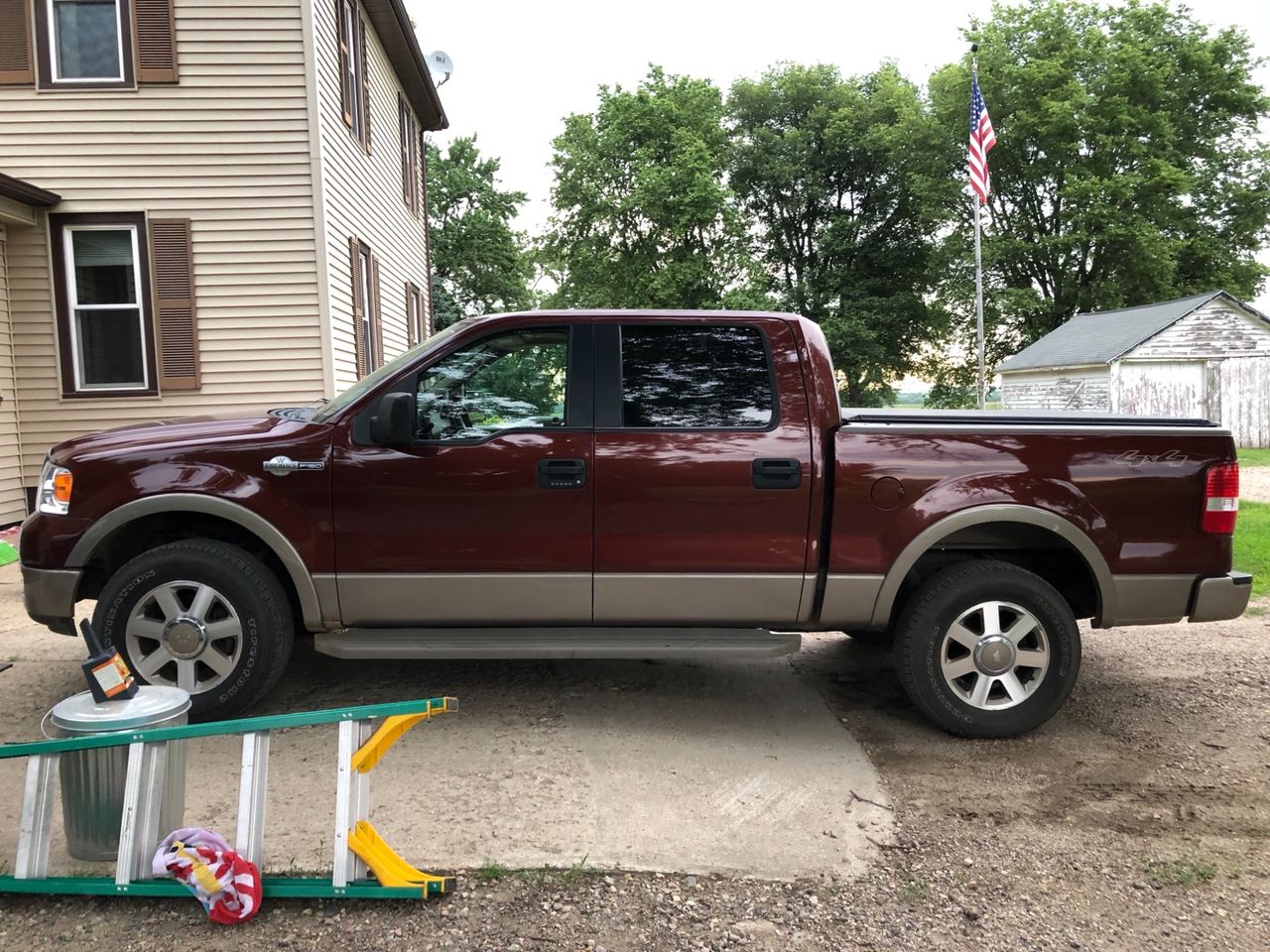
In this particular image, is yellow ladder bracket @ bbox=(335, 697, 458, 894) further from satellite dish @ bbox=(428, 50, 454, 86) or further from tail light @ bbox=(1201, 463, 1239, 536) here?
satellite dish @ bbox=(428, 50, 454, 86)

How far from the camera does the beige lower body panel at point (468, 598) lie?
167 inches

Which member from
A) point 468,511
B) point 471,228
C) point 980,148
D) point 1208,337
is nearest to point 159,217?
point 468,511

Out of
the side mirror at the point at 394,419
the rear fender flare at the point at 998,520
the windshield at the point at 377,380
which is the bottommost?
the rear fender flare at the point at 998,520

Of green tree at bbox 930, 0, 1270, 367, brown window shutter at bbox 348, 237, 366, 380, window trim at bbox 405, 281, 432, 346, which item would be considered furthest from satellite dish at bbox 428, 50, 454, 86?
green tree at bbox 930, 0, 1270, 367

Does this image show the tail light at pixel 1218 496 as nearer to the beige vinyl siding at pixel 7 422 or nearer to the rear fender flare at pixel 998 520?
→ the rear fender flare at pixel 998 520

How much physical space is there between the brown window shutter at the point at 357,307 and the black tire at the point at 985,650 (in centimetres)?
935

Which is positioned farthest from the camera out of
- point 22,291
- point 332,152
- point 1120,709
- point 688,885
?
point 332,152

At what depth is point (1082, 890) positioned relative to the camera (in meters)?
3.06

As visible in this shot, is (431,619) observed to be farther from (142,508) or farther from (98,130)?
(98,130)

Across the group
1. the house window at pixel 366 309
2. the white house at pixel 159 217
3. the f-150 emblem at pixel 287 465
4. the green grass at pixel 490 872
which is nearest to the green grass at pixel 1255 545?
the green grass at pixel 490 872

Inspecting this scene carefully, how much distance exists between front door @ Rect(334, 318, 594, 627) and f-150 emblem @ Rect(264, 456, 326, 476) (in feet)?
0.35

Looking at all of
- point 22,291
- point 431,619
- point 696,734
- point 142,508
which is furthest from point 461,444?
point 22,291

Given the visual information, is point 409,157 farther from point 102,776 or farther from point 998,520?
point 102,776

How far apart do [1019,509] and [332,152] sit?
9497 millimetres
